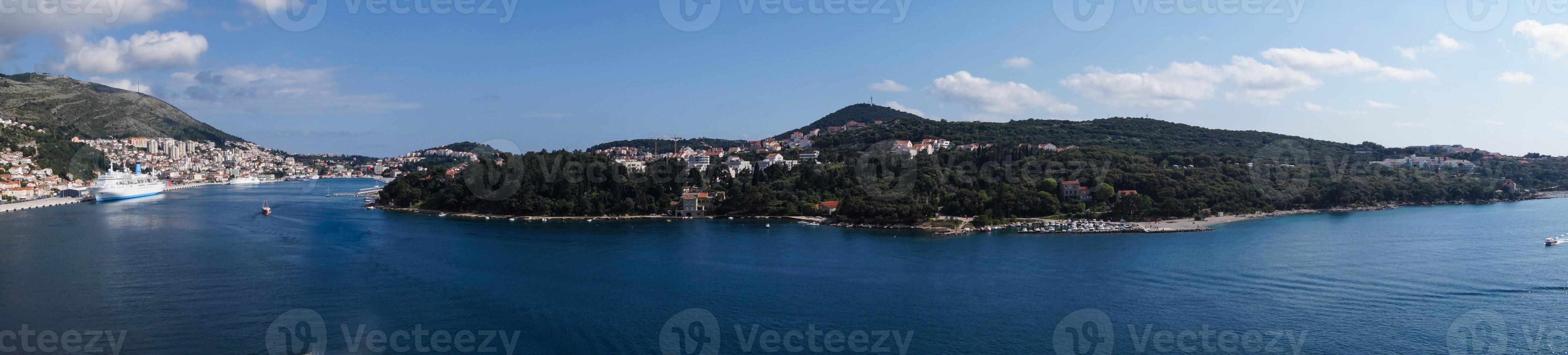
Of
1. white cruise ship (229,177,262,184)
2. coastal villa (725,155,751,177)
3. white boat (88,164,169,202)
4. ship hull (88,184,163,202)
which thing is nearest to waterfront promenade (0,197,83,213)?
ship hull (88,184,163,202)

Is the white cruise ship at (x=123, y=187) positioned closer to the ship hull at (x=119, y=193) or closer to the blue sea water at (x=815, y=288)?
the ship hull at (x=119, y=193)

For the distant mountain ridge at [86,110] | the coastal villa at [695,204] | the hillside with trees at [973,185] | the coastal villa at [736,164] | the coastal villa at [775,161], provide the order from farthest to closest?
the distant mountain ridge at [86,110], the coastal villa at [775,161], the coastal villa at [736,164], the coastal villa at [695,204], the hillside with trees at [973,185]

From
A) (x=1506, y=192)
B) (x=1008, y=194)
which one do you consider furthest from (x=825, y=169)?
(x=1506, y=192)

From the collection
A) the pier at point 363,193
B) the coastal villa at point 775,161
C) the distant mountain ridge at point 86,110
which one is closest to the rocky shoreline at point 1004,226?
the coastal villa at point 775,161

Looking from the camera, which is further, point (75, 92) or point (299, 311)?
point (75, 92)

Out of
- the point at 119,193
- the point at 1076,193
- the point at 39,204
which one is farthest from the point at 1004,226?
the point at 119,193

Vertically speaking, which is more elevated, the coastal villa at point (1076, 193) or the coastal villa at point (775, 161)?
the coastal villa at point (775, 161)

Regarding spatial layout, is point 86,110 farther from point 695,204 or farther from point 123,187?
point 695,204

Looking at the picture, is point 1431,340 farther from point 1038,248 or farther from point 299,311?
point 299,311
